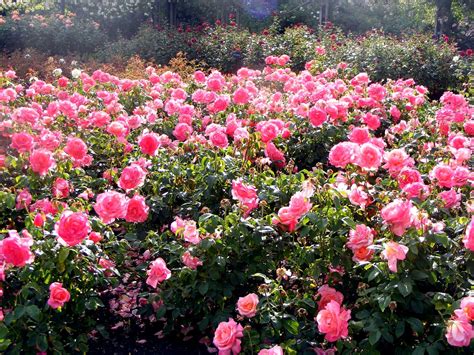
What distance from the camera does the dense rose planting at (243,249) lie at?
1848 mm

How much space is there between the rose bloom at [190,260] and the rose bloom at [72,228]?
39cm

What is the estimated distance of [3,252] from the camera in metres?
Result: 1.90

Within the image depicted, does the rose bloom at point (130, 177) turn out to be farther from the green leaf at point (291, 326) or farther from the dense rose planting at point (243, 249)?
the green leaf at point (291, 326)

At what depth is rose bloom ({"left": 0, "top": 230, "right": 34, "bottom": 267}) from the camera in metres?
1.89

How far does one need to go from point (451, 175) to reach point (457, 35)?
44.1ft

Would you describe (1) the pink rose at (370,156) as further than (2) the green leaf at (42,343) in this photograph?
Yes

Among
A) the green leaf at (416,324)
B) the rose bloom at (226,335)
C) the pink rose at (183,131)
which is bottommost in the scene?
the pink rose at (183,131)

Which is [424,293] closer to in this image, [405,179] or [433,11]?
[405,179]

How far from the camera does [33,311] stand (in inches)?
75.0

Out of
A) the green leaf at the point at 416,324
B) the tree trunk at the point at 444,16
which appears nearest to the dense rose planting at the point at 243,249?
the green leaf at the point at 416,324

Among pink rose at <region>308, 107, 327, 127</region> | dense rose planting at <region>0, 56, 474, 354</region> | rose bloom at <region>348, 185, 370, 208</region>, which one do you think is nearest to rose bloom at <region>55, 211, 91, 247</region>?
dense rose planting at <region>0, 56, 474, 354</region>

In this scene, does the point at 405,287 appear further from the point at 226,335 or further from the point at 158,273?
the point at 158,273

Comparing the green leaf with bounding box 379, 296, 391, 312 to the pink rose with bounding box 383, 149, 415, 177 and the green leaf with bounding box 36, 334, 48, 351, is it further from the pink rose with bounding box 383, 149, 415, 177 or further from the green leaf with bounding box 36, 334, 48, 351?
the green leaf with bounding box 36, 334, 48, 351

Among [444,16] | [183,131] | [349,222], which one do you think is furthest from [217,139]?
[444,16]
